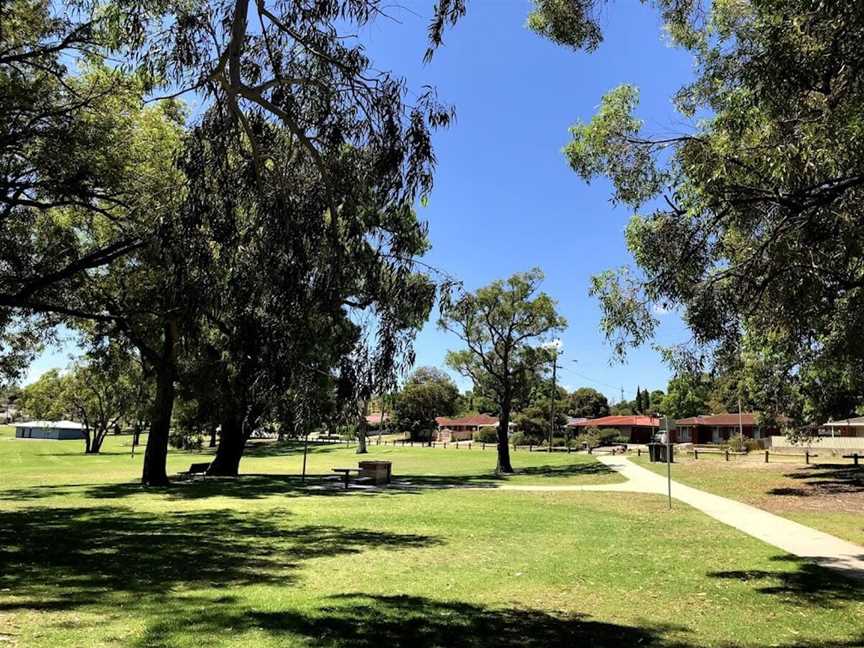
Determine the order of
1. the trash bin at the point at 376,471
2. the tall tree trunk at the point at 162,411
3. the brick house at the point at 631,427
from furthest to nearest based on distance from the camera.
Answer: the brick house at the point at 631,427 < the trash bin at the point at 376,471 < the tall tree trunk at the point at 162,411

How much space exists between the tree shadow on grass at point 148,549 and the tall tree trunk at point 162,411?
491 cm

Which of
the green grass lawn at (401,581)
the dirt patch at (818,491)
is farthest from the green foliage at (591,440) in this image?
the green grass lawn at (401,581)

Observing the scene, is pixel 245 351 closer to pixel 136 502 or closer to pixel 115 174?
pixel 115 174

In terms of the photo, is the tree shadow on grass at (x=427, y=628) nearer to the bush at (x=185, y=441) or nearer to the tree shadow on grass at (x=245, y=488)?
the tree shadow on grass at (x=245, y=488)

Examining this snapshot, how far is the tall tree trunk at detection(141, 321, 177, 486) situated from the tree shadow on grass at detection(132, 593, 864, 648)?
12631mm

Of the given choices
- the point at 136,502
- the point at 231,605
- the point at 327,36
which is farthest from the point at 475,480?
the point at 327,36

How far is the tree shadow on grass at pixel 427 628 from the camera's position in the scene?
636cm

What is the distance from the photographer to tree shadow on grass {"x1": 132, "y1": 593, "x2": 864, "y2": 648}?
6.36 metres

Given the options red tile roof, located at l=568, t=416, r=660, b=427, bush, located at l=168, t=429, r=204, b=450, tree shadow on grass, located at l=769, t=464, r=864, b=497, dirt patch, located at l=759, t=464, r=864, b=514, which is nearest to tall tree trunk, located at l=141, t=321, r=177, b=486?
dirt patch, located at l=759, t=464, r=864, b=514

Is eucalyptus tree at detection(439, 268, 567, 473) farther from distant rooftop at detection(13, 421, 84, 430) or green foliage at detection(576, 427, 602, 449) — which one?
distant rooftop at detection(13, 421, 84, 430)

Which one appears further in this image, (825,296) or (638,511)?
(638,511)

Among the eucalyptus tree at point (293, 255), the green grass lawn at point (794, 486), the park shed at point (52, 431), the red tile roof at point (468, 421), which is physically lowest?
the park shed at point (52, 431)

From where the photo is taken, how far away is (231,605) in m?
7.53

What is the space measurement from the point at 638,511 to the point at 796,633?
11.6 metres
